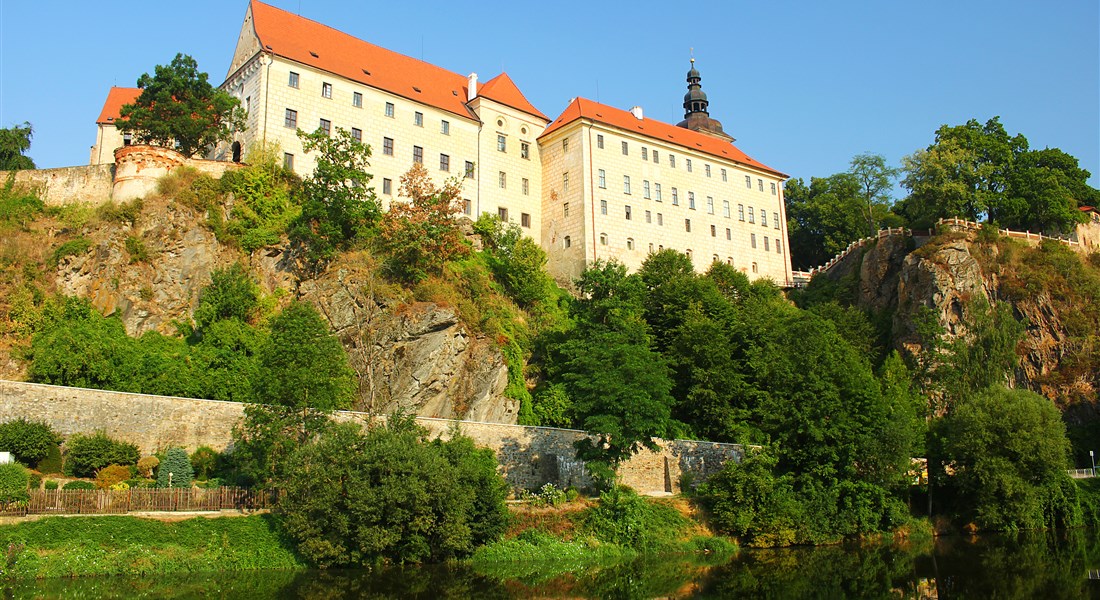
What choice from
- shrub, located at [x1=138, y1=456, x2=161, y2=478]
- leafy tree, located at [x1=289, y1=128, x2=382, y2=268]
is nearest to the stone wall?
shrub, located at [x1=138, y1=456, x2=161, y2=478]

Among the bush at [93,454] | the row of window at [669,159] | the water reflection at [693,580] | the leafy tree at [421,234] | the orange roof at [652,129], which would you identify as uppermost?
the orange roof at [652,129]

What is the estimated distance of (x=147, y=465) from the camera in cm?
2586

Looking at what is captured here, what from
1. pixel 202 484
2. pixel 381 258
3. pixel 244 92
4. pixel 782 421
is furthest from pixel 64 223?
pixel 782 421

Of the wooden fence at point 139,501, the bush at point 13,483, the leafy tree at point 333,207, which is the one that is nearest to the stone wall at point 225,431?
the wooden fence at point 139,501

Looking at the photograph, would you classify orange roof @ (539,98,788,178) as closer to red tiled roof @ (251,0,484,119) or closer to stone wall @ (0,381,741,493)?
red tiled roof @ (251,0,484,119)

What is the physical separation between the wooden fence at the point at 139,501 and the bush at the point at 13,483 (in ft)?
0.53

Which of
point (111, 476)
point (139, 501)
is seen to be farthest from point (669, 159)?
point (139, 501)

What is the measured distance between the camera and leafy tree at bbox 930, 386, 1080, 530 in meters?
33.8

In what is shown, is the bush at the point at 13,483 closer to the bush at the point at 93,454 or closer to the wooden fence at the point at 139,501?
the wooden fence at the point at 139,501

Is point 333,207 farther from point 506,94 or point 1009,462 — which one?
point 1009,462

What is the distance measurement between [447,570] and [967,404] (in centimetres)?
2347

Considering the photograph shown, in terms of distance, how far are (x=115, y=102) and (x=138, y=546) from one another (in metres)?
31.9

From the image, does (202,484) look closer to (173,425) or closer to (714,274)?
(173,425)

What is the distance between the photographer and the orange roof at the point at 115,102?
145 ft
